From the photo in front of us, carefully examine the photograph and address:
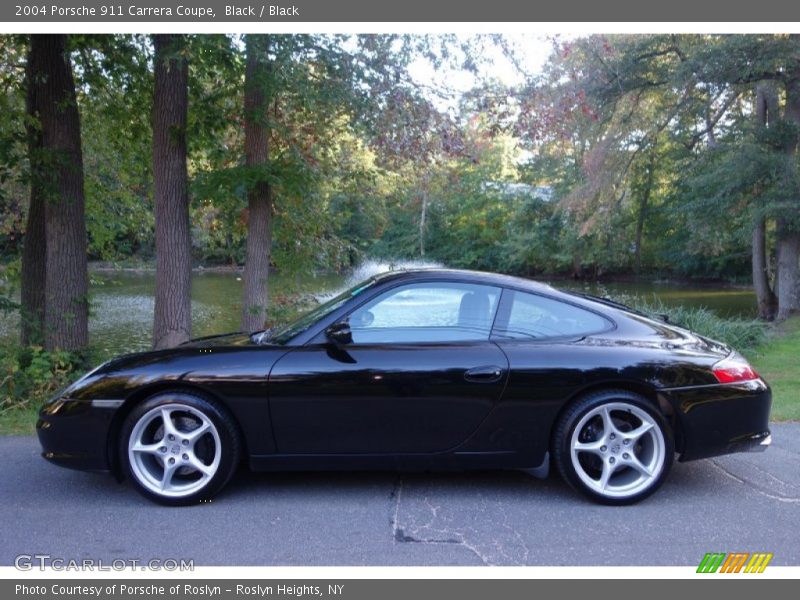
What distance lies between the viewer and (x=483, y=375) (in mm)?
4078

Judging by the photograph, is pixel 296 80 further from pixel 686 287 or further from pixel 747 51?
pixel 686 287

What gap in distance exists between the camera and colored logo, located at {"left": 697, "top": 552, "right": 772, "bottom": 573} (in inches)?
130

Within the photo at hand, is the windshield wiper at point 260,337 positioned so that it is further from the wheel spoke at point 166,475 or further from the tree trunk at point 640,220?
the tree trunk at point 640,220

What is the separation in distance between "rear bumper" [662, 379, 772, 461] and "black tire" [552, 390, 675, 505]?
12 centimetres

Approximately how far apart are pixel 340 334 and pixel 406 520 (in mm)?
1128

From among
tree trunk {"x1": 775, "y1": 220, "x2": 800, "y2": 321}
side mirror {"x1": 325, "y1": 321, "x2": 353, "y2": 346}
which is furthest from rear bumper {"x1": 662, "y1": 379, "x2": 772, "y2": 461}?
tree trunk {"x1": 775, "y1": 220, "x2": 800, "y2": 321}

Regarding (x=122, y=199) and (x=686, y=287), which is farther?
(x=686, y=287)

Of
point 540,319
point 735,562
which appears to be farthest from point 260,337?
point 735,562

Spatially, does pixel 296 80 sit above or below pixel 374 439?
above

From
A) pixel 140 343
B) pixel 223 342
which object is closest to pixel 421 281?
pixel 223 342

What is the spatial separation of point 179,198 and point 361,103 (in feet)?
8.70

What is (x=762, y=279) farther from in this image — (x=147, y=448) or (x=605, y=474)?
(x=147, y=448)

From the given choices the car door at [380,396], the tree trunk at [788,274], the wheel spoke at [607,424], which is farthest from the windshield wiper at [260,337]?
the tree trunk at [788,274]

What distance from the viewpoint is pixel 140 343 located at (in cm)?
1595
